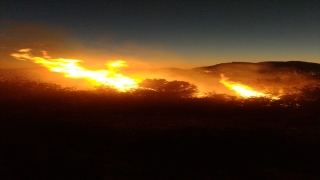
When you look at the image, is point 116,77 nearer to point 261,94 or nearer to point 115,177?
point 261,94

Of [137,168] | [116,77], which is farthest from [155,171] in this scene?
[116,77]

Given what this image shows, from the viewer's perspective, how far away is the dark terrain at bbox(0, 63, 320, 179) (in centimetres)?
924

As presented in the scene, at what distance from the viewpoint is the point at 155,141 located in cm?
1178

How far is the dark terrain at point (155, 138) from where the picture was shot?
9.24m

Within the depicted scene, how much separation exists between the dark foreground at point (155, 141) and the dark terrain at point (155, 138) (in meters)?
0.04

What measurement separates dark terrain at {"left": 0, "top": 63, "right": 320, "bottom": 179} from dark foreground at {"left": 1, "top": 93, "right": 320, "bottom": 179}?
0.04 m

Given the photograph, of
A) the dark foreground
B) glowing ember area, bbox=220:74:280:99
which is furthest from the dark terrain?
glowing ember area, bbox=220:74:280:99

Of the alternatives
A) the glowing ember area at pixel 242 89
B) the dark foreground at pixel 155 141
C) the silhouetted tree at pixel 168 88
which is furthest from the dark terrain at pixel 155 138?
the silhouetted tree at pixel 168 88

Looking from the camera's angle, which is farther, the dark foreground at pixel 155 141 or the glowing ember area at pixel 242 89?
the glowing ember area at pixel 242 89

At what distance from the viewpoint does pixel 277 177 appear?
9.08 meters

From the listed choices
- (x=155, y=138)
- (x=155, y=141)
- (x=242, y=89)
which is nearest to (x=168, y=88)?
(x=242, y=89)

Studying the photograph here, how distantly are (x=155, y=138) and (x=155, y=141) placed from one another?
37 centimetres

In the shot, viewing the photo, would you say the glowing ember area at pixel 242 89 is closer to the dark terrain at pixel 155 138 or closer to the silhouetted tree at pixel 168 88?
the dark terrain at pixel 155 138

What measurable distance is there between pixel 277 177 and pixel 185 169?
3.56 m
